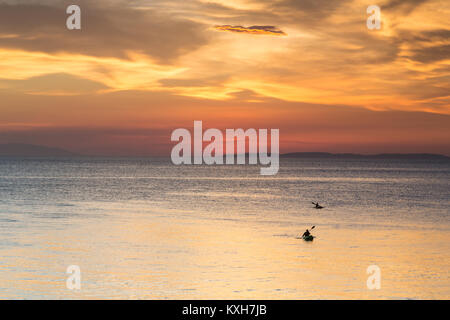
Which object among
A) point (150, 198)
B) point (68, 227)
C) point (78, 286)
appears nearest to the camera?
point (78, 286)

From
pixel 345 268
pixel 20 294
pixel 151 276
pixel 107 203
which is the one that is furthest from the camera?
Result: pixel 107 203

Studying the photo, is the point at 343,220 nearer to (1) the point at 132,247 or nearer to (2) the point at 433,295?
(1) the point at 132,247

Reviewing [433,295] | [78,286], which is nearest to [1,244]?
[78,286]

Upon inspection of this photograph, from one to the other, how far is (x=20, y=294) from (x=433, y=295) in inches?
661

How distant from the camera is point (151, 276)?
2380 centimetres

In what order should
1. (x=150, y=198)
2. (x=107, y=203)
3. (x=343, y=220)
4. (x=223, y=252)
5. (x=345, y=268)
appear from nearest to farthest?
1. (x=345, y=268)
2. (x=223, y=252)
3. (x=343, y=220)
4. (x=107, y=203)
5. (x=150, y=198)

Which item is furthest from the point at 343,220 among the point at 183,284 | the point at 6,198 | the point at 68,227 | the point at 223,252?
the point at 6,198

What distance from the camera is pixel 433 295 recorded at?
68.5ft

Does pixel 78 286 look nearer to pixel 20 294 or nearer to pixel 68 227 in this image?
pixel 20 294

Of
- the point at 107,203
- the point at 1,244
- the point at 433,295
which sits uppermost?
the point at 107,203

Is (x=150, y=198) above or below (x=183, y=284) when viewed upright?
above

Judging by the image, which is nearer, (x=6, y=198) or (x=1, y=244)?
(x=1, y=244)

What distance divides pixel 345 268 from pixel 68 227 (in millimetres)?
22128

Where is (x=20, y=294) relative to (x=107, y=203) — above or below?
below
